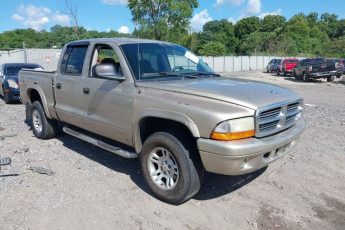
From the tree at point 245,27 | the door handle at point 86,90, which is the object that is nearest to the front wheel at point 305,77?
the door handle at point 86,90

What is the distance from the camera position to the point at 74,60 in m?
5.88

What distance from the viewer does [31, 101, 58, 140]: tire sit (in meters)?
6.97

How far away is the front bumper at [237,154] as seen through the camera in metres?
3.62

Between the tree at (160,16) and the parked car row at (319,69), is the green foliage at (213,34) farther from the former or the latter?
the parked car row at (319,69)

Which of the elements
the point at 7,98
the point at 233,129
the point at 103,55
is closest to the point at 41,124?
the point at 103,55

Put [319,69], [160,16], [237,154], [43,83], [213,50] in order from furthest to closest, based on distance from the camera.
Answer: [213,50]
[160,16]
[319,69]
[43,83]
[237,154]

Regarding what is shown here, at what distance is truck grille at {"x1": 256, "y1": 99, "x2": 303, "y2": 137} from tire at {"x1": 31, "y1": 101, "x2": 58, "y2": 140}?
4583 mm

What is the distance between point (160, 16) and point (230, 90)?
42.6 metres

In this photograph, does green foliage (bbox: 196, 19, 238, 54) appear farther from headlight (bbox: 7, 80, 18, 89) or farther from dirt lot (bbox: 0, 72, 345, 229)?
dirt lot (bbox: 0, 72, 345, 229)

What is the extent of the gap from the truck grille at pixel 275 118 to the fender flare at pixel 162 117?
2.24 feet

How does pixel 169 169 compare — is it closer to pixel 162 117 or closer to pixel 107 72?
pixel 162 117

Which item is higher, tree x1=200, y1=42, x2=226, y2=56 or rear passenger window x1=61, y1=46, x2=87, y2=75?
tree x1=200, y1=42, x2=226, y2=56

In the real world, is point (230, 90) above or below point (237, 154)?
above

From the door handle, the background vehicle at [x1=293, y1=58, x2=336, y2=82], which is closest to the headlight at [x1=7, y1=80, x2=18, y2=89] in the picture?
the door handle
